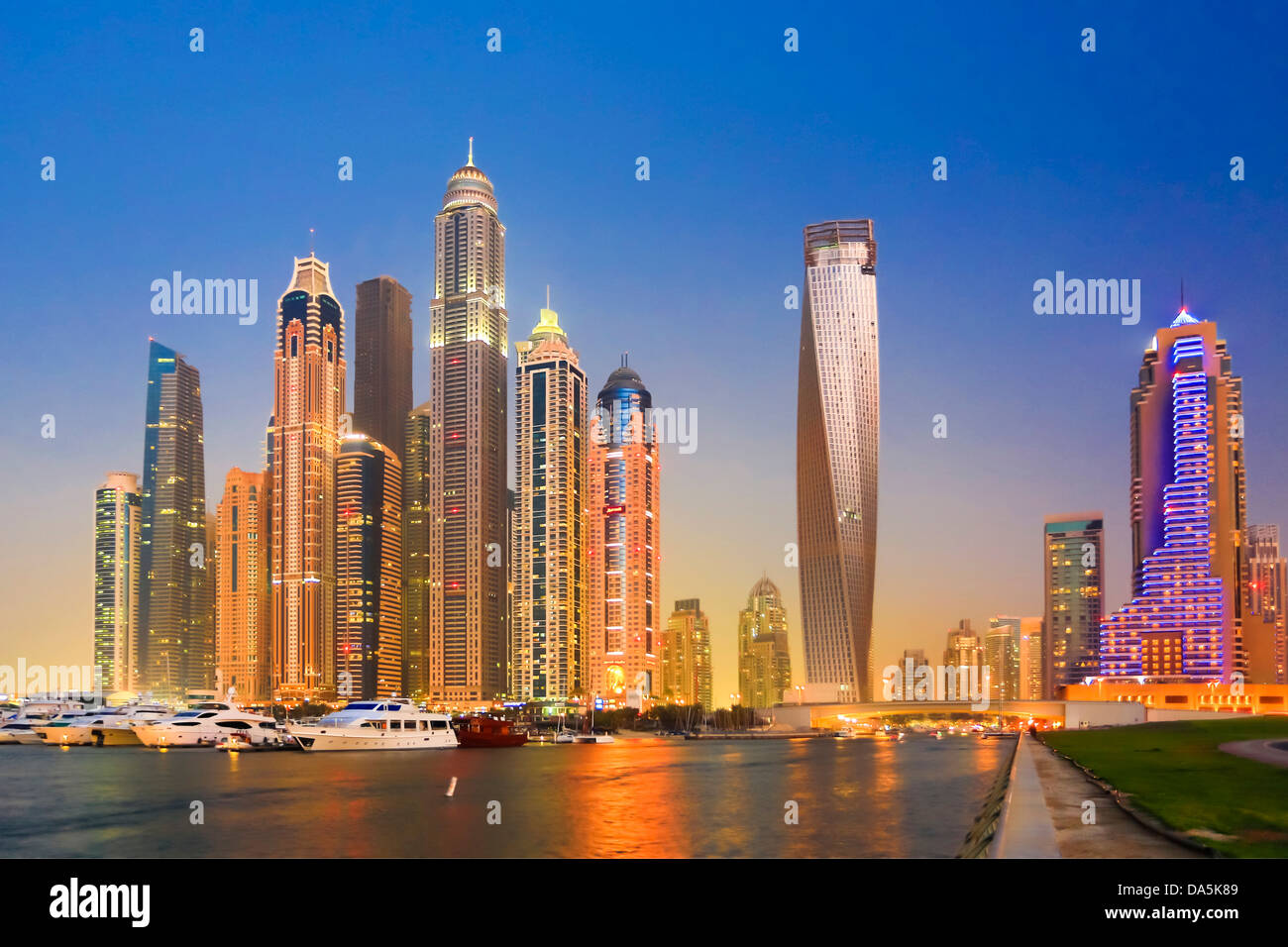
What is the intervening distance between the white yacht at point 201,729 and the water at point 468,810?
25.7m

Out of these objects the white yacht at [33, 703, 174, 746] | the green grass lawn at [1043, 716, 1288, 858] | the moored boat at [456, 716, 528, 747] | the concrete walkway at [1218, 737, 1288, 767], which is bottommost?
the moored boat at [456, 716, 528, 747]

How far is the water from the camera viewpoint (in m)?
37.8

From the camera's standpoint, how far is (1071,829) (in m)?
31.1

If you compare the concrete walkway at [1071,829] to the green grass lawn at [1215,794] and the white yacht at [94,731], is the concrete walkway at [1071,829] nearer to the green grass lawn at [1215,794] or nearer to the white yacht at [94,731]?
the green grass lawn at [1215,794]

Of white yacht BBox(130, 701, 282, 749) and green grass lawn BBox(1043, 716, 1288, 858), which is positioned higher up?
green grass lawn BBox(1043, 716, 1288, 858)

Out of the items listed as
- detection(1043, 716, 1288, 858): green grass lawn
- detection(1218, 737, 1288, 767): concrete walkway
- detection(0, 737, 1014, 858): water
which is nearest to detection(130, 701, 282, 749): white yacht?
detection(0, 737, 1014, 858): water

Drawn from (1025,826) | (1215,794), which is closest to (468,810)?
(1025,826)

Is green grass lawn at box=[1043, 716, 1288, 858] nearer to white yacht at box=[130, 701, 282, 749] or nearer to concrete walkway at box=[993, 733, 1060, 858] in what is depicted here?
concrete walkway at box=[993, 733, 1060, 858]

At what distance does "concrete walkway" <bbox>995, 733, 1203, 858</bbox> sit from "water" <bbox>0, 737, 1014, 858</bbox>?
3.47 meters

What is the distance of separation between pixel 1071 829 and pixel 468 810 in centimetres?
3009

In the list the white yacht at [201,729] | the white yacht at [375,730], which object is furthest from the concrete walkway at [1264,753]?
Answer: the white yacht at [201,729]
